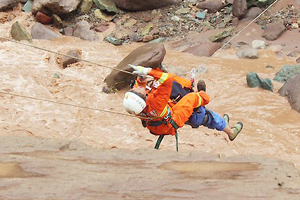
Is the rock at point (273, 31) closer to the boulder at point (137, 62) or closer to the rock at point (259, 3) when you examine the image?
the rock at point (259, 3)

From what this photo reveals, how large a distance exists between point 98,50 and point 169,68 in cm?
226

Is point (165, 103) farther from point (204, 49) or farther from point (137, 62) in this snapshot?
point (204, 49)

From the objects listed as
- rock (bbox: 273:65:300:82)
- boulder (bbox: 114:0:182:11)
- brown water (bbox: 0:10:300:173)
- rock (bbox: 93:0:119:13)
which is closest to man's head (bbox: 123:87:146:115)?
brown water (bbox: 0:10:300:173)

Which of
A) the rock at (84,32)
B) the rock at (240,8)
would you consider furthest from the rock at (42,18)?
the rock at (240,8)

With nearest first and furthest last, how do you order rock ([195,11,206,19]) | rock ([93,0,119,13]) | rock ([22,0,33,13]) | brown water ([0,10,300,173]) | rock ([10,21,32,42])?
1. brown water ([0,10,300,173])
2. rock ([10,21,32,42])
3. rock ([195,11,206,19])
4. rock ([93,0,119,13])
5. rock ([22,0,33,13])

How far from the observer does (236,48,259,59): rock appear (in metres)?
8.45

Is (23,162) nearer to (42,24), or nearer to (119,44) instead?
(119,44)

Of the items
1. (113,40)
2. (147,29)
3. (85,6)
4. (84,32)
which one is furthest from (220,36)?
(85,6)

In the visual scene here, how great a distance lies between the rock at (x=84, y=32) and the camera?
398 inches

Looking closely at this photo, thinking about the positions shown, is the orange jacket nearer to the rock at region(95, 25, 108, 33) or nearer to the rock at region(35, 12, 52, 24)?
the rock at region(95, 25, 108, 33)

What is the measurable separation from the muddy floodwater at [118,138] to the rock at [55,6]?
103cm

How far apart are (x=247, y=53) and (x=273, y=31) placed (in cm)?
109

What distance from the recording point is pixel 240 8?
31.3ft

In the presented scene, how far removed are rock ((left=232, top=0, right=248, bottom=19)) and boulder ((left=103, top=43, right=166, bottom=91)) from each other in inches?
128
